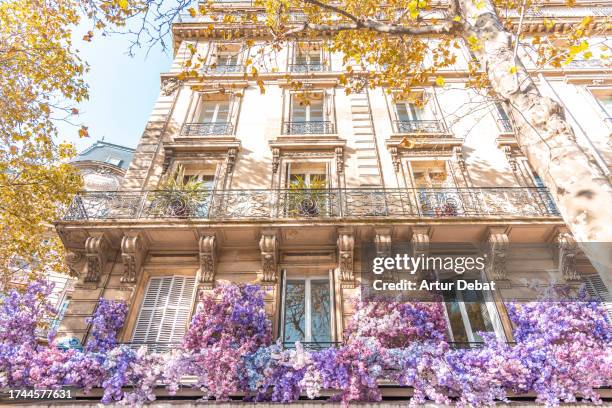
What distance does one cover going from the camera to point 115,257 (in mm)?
7500

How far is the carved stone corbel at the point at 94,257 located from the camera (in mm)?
7126

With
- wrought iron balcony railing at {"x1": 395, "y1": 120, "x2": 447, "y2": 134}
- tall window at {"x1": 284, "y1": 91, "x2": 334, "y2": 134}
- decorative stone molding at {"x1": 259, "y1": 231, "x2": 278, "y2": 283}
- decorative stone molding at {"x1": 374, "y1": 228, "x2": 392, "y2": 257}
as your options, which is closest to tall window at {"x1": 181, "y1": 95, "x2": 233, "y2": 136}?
tall window at {"x1": 284, "y1": 91, "x2": 334, "y2": 134}

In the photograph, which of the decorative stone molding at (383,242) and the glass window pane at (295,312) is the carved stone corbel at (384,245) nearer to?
the decorative stone molding at (383,242)

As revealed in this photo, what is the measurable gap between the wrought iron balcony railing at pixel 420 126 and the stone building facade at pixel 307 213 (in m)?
0.03

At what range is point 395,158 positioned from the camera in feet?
30.8

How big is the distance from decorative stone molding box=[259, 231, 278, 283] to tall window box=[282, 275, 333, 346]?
1.28ft

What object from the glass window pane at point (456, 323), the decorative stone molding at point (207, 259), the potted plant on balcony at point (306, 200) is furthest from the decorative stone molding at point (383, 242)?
the decorative stone molding at point (207, 259)

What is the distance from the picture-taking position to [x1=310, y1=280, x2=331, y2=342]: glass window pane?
21.7 feet

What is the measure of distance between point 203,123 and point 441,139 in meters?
6.78

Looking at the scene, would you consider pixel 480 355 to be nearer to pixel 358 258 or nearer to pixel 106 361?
pixel 358 258

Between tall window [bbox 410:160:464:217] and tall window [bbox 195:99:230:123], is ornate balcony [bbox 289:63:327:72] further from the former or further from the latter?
tall window [bbox 410:160:464:217]

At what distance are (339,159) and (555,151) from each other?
601cm

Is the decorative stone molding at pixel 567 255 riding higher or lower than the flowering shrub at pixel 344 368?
higher

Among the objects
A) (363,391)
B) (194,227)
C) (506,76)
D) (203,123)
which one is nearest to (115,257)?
(194,227)
